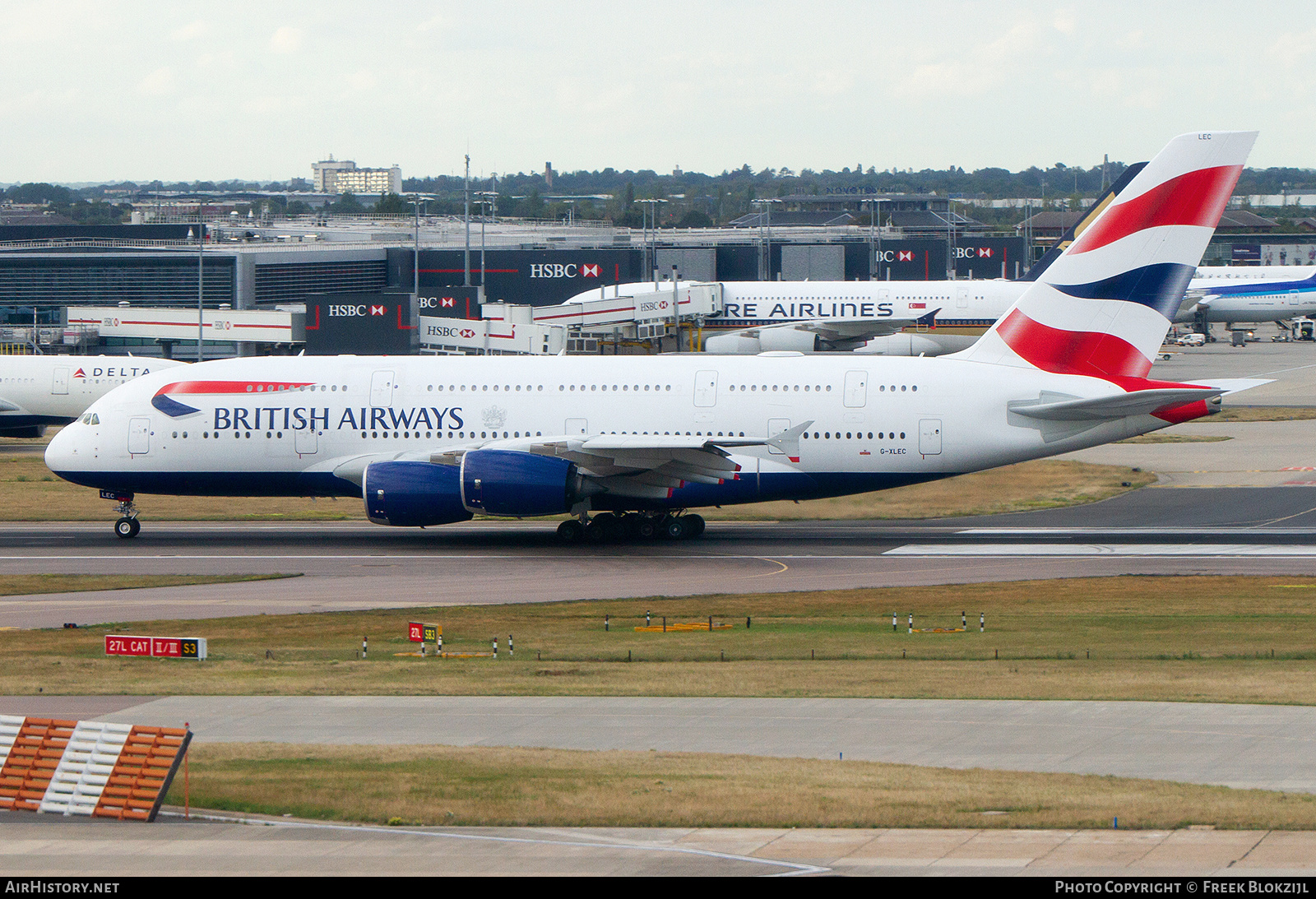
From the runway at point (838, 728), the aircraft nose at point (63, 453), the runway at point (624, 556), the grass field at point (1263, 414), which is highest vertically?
the aircraft nose at point (63, 453)

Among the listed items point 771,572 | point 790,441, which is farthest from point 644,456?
point 771,572

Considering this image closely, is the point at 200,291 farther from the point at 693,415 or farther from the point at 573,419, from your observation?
the point at 693,415

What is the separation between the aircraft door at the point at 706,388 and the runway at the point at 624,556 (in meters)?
4.32

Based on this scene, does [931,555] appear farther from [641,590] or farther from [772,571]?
[641,590]

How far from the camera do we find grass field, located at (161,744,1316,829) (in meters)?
17.8

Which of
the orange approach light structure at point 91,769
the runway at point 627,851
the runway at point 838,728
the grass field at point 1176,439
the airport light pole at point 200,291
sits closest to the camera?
the runway at point 627,851

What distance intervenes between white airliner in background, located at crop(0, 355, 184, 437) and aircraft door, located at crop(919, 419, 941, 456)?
4397 centimetres

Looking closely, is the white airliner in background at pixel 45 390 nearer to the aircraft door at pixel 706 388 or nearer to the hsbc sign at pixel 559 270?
the aircraft door at pixel 706 388

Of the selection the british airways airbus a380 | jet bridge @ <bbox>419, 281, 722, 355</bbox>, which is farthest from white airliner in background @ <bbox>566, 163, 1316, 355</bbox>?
the british airways airbus a380

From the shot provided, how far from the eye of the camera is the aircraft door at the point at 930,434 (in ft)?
137

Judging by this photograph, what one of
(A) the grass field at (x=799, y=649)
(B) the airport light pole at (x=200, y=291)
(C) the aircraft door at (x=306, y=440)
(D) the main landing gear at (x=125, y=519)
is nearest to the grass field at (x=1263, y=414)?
(A) the grass field at (x=799, y=649)

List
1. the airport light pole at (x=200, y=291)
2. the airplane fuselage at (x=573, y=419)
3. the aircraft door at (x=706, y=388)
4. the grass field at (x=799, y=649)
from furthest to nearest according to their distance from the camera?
the airport light pole at (x=200, y=291) → the aircraft door at (x=706, y=388) → the airplane fuselage at (x=573, y=419) → the grass field at (x=799, y=649)

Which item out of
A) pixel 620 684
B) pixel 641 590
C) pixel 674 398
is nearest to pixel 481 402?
pixel 674 398

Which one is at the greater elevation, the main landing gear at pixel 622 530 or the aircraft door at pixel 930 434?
the aircraft door at pixel 930 434
